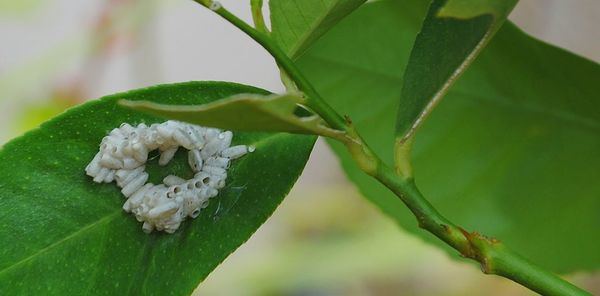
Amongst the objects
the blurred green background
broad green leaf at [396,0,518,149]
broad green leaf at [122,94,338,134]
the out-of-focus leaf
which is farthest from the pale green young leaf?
the out-of-focus leaf

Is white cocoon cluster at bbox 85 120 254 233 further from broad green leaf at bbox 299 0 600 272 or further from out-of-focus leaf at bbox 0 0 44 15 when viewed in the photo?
out-of-focus leaf at bbox 0 0 44 15

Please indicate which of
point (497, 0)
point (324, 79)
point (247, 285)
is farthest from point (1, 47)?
point (497, 0)

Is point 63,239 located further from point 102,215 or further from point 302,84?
point 302,84

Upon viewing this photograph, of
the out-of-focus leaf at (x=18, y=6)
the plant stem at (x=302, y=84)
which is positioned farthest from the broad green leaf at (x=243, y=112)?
the out-of-focus leaf at (x=18, y=6)

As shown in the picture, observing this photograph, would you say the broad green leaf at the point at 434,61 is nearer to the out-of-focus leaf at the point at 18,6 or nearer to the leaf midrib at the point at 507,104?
the leaf midrib at the point at 507,104

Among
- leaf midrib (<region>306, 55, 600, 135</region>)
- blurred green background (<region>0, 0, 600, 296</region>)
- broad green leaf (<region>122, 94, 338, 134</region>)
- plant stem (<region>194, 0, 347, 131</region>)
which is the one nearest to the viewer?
broad green leaf (<region>122, 94, 338, 134</region>)

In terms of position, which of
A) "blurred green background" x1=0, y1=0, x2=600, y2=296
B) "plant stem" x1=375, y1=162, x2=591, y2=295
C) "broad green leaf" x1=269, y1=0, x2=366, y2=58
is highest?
"broad green leaf" x1=269, y1=0, x2=366, y2=58
